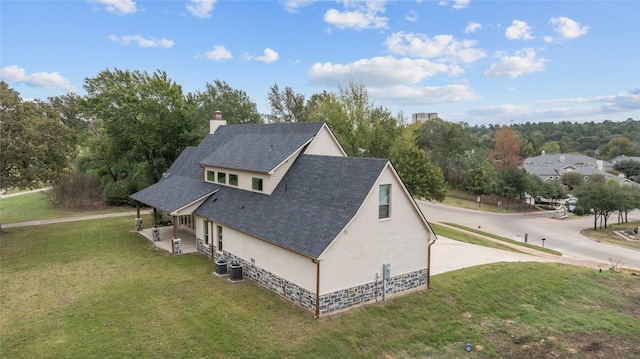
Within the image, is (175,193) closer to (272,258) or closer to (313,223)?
(272,258)

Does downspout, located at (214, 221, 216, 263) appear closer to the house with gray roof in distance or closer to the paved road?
the paved road

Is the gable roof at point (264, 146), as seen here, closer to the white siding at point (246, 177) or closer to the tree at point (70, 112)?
the white siding at point (246, 177)

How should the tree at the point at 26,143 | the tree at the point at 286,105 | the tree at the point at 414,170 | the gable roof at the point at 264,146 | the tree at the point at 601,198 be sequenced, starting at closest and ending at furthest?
the gable roof at the point at 264,146 < the tree at the point at 26,143 < the tree at the point at 414,170 < the tree at the point at 601,198 < the tree at the point at 286,105

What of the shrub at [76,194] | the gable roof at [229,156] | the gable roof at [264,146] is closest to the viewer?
the gable roof at [264,146]

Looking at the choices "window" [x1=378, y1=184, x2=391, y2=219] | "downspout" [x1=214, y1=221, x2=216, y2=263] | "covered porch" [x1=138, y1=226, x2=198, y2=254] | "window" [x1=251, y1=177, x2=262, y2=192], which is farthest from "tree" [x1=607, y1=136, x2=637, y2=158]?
"downspout" [x1=214, y1=221, x2=216, y2=263]

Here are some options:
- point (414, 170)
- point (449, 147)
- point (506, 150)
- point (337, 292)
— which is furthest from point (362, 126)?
point (506, 150)

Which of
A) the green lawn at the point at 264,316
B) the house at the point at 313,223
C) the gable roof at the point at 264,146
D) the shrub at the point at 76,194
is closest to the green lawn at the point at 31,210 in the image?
the shrub at the point at 76,194

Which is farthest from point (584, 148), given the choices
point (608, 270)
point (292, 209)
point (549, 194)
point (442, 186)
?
point (292, 209)
